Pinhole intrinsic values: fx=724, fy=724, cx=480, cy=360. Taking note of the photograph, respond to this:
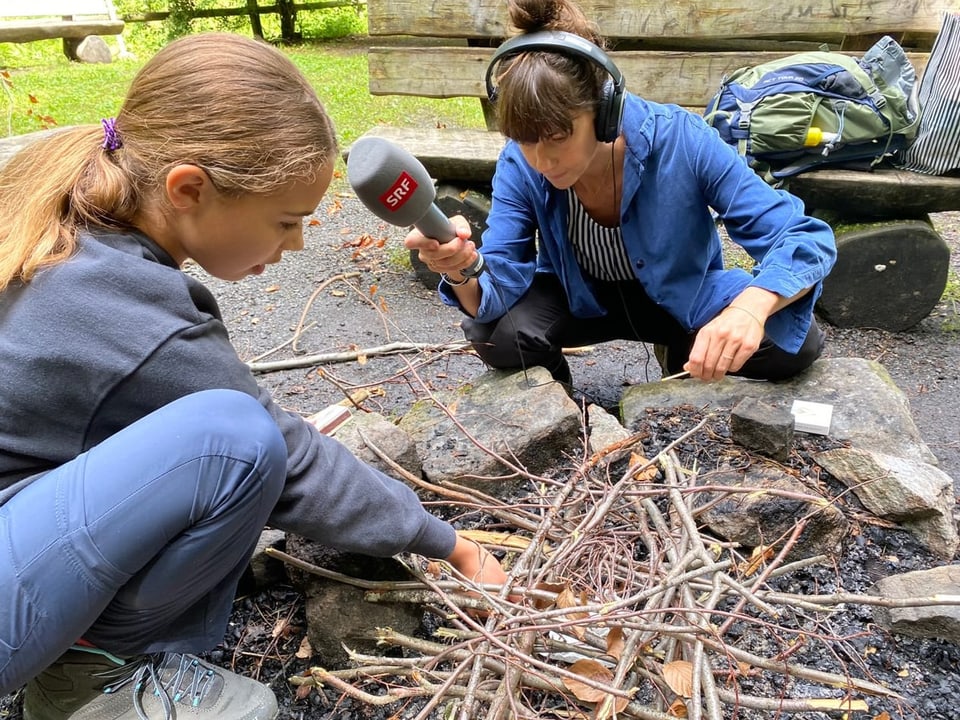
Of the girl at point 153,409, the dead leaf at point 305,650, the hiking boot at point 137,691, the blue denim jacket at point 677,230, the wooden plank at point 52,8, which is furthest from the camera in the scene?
the wooden plank at point 52,8

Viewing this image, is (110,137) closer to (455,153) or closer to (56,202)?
(56,202)

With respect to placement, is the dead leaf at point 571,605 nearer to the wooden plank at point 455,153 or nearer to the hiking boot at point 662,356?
the hiking boot at point 662,356

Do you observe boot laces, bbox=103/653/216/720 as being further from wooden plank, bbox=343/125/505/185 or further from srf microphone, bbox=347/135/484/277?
wooden plank, bbox=343/125/505/185

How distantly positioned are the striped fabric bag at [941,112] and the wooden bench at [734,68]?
0.11m

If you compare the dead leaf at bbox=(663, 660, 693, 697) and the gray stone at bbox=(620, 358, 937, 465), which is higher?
the dead leaf at bbox=(663, 660, 693, 697)

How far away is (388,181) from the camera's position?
1644mm

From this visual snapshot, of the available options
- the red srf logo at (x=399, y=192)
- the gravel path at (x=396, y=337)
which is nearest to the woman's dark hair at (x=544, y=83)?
the red srf logo at (x=399, y=192)

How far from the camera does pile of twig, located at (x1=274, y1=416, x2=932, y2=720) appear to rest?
1.40m

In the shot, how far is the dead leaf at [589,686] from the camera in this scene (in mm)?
1363

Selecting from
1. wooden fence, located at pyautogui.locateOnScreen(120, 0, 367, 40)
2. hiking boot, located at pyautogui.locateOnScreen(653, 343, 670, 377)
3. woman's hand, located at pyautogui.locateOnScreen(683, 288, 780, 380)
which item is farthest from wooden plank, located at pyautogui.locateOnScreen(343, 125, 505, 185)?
wooden fence, located at pyautogui.locateOnScreen(120, 0, 367, 40)

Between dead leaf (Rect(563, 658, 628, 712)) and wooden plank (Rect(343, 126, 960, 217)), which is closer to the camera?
dead leaf (Rect(563, 658, 628, 712))

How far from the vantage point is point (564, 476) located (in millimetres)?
2203

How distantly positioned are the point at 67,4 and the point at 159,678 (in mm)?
13323

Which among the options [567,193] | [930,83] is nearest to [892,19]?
[930,83]
